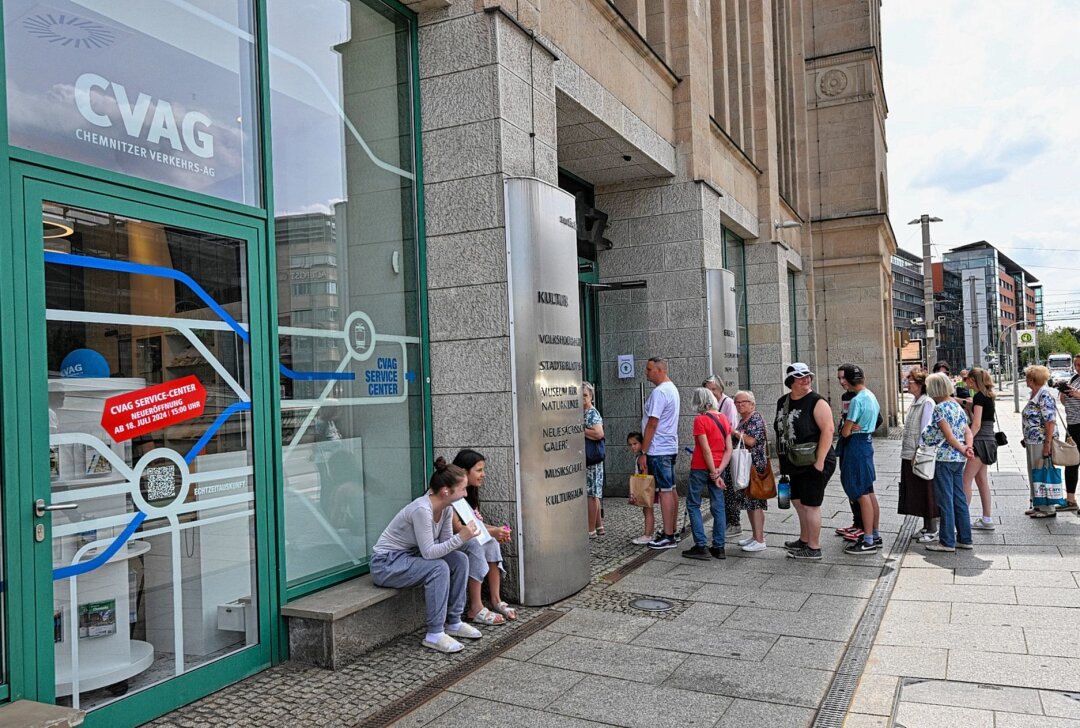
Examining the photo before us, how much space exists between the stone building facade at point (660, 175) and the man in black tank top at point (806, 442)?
2.85 meters

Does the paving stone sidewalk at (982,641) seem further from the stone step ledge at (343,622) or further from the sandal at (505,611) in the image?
the stone step ledge at (343,622)

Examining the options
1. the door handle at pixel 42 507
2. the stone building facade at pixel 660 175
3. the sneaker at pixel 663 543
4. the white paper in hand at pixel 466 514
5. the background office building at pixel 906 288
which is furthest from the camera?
the background office building at pixel 906 288

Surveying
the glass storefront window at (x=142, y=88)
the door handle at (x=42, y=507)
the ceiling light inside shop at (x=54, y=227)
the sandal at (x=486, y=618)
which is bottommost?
the sandal at (x=486, y=618)

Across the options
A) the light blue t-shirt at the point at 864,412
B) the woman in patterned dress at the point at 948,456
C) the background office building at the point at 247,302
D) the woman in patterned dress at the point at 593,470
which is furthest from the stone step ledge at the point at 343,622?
the woman in patterned dress at the point at 948,456

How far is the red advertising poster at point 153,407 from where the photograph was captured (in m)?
4.28

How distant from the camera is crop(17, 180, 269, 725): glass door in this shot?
4000 millimetres

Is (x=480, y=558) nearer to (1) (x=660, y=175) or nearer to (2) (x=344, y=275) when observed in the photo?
(2) (x=344, y=275)

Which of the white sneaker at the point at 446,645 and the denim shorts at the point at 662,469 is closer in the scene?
the white sneaker at the point at 446,645

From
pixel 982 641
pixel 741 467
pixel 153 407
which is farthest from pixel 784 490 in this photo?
pixel 153 407

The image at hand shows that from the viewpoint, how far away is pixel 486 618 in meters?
5.95

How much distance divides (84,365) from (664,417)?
215 inches

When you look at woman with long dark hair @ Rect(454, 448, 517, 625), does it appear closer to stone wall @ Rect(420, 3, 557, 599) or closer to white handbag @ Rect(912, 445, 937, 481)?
stone wall @ Rect(420, 3, 557, 599)

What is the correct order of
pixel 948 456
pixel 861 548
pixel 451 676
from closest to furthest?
pixel 451 676
pixel 948 456
pixel 861 548

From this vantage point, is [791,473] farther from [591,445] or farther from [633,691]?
[633,691]
